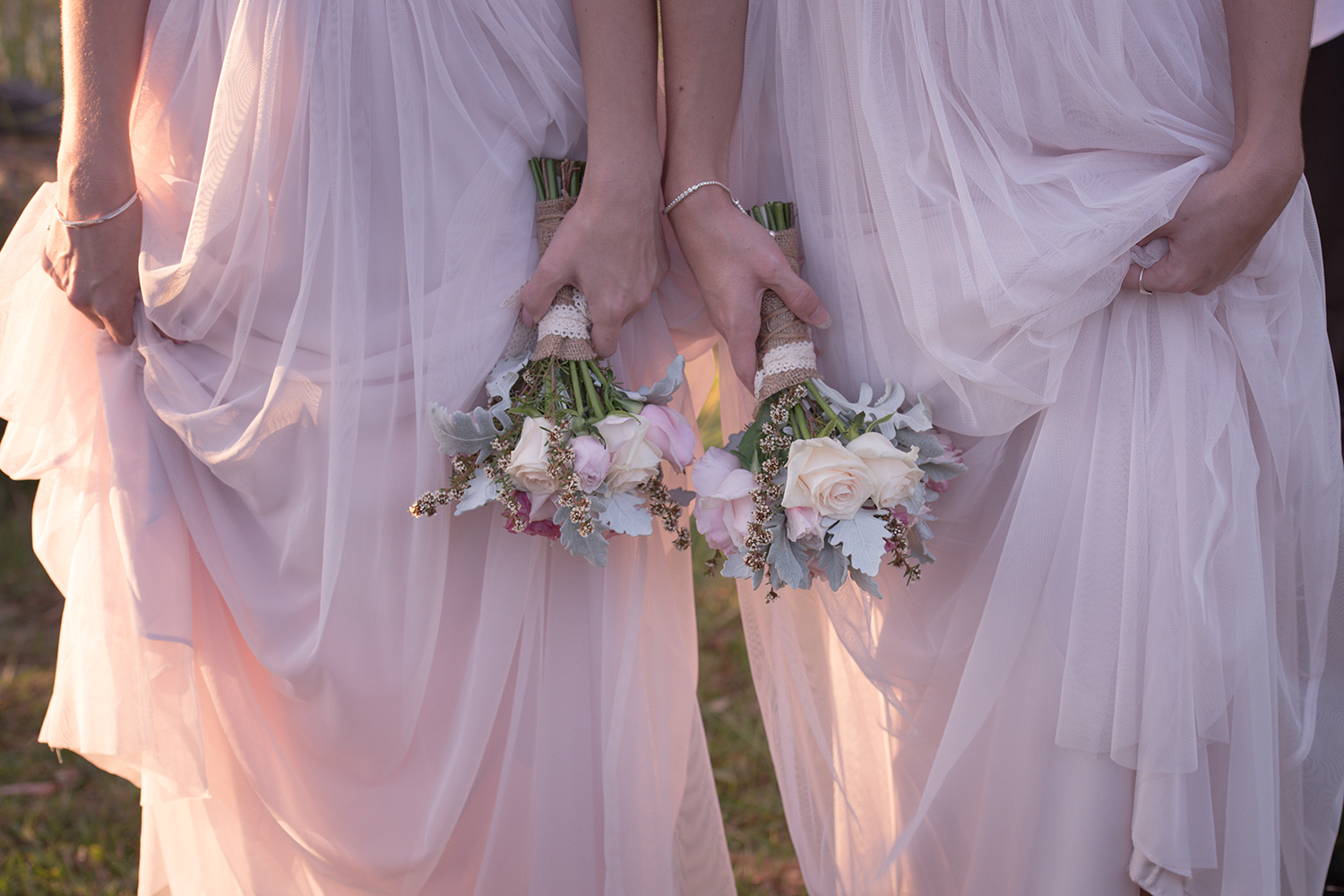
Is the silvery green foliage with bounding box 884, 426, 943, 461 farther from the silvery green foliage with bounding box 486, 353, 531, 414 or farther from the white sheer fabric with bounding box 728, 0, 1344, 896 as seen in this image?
the silvery green foliage with bounding box 486, 353, 531, 414

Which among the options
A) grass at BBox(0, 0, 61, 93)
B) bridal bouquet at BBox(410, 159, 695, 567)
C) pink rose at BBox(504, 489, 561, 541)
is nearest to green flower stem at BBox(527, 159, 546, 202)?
bridal bouquet at BBox(410, 159, 695, 567)

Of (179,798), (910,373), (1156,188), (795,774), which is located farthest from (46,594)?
(1156,188)

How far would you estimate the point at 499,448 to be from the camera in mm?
1387

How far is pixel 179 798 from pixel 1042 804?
4.26 ft

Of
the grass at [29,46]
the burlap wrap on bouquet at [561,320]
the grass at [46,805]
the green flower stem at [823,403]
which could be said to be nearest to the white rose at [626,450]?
the burlap wrap on bouquet at [561,320]

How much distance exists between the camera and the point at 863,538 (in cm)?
133

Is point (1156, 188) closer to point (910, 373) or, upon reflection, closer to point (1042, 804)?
point (910, 373)

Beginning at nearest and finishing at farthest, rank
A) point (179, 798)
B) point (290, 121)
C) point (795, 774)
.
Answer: point (290, 121)
point (179, 798)
point (795, 774)

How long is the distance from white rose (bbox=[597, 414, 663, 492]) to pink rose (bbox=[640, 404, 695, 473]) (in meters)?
0.03

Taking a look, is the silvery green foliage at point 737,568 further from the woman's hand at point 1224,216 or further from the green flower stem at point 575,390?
the woman's hand at point 1224,216

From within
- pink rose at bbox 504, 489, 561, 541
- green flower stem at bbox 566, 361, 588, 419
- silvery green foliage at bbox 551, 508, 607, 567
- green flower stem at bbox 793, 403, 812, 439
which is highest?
green flower stem at bbox 566, 361, 588, 419

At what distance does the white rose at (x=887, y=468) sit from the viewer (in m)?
1.32

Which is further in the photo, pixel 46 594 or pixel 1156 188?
pixel 46 594

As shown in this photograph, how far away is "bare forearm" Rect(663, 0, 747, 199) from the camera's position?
1447 millimetres
